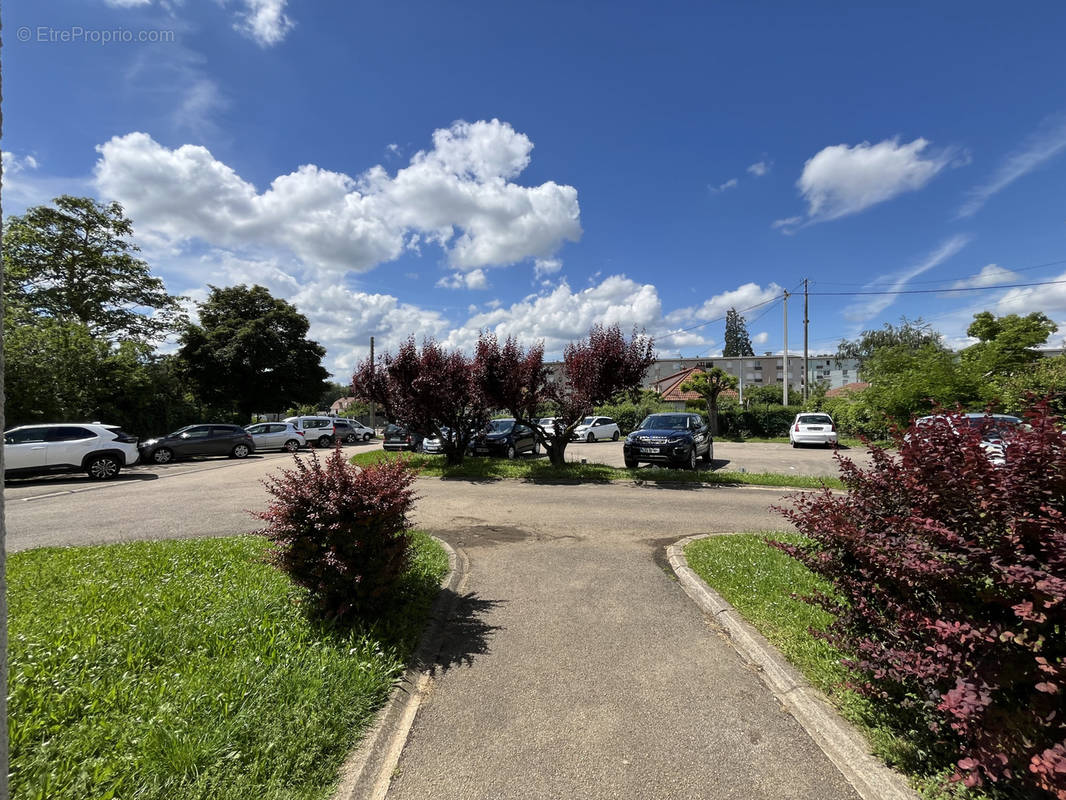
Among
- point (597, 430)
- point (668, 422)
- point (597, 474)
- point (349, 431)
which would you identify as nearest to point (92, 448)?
point (597, 474)

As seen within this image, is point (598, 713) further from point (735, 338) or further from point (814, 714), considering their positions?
point (735, 338)

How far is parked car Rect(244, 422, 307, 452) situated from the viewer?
79.2 ft

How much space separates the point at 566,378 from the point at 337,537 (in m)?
10.9

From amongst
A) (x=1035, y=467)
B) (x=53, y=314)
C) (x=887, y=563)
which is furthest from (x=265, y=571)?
(x=53, y=314)

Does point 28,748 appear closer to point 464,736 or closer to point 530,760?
point 464,736

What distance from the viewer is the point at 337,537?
4391 millimetres

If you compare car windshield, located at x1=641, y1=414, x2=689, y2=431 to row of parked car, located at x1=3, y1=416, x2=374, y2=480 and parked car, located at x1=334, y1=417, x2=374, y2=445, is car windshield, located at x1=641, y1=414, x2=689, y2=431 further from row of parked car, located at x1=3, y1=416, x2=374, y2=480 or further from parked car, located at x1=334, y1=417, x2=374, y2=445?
parked car, located at x1=334, y1=417, x2=374, y2=445

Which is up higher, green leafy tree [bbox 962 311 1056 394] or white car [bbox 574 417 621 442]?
green leafy tree [bbox 962 311 1056 394]

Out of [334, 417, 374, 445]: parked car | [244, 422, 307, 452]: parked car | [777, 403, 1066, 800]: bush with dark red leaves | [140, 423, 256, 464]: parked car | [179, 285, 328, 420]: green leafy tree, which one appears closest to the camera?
[777, 403, 1066, 800]: bush with dark red leaves

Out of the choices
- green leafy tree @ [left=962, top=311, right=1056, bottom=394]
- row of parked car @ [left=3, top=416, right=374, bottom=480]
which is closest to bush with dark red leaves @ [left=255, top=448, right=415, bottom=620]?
row of parked car @ [left=3, top=416, right=374, bottom=480]

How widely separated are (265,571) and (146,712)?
251 cm

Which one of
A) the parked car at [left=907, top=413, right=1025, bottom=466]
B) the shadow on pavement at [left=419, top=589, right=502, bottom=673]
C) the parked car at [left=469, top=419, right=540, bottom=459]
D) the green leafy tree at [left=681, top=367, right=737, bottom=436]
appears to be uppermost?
the green leafy tree at [left=681, top=367, right=737, bottom=436]

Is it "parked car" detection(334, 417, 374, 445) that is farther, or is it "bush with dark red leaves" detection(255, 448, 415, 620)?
"parked car" detection(334, 417, 374, 445)

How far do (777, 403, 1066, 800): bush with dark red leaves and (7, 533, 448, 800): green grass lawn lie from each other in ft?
11.0
